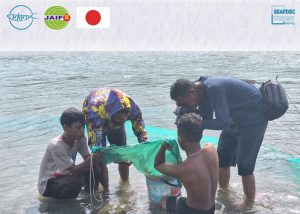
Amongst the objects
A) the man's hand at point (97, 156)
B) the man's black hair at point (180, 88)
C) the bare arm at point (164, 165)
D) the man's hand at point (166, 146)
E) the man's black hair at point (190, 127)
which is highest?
the man's black hair at point (180, 88)

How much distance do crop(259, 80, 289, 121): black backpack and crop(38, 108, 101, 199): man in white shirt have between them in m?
1.69

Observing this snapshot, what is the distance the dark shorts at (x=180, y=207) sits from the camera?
361cm

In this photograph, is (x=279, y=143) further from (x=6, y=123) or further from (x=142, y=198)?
(x=6, y=123)

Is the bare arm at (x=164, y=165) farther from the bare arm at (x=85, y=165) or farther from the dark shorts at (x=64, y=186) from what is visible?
the dark shorts at (x=64, y=186)

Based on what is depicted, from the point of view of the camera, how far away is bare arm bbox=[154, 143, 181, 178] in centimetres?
356

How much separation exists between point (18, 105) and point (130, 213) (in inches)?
302

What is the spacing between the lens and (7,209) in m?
4.78

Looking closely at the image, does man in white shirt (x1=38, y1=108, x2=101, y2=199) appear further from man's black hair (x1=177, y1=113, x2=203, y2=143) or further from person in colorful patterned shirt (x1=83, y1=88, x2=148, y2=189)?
man's black hair (x1=177, y1=113, x2=203, y2=143)

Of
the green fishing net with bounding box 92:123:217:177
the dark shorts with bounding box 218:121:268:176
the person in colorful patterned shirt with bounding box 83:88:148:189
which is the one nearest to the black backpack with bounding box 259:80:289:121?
the dark shorts with bounding box 218:121:268:176

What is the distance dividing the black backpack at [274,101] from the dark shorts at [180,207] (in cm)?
114

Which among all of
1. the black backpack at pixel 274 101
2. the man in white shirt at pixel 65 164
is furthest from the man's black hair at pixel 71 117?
the black backpack at pixel 274 101

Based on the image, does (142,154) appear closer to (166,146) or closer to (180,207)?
(166,146)

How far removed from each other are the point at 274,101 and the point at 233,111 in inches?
15.6

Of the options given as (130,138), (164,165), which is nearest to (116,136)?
(164,165)
